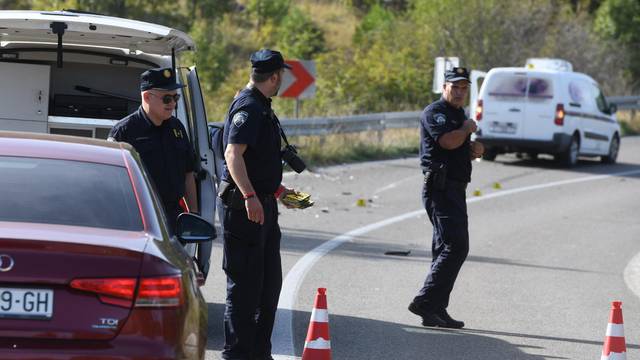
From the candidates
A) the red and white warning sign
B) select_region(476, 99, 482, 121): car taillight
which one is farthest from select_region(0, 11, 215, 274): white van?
select_region(476, 99, 482, 121): car taillight

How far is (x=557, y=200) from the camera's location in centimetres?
1866

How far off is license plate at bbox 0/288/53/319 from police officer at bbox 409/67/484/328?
15.2 ft

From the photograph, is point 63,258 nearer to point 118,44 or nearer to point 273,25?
point 118,44

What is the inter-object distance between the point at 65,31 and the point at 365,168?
544 inches

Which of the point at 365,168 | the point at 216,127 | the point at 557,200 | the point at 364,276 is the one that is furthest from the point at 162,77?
the point at 365,168

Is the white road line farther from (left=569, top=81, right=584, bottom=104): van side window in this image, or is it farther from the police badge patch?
(left=569, top=81, right=584, bottom=104): van side window

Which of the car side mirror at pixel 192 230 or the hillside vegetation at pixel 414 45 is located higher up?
the car side mirror at pixel 192 230

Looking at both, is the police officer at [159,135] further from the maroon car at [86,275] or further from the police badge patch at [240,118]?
the maroon car at [86,275]

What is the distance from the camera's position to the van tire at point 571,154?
23.4m

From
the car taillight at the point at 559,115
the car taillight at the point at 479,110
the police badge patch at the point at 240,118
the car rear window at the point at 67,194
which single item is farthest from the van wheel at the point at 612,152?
the car rear window at the point at 67,194

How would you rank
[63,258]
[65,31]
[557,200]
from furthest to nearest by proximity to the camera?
[557,200] < [65,31] < [63,258]

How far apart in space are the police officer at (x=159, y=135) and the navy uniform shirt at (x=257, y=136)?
31 cm

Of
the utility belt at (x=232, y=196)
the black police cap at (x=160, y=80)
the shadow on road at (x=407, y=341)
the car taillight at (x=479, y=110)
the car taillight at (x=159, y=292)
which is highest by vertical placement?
the black police cap at (x=160, y=80)

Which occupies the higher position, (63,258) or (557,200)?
(63,258)
